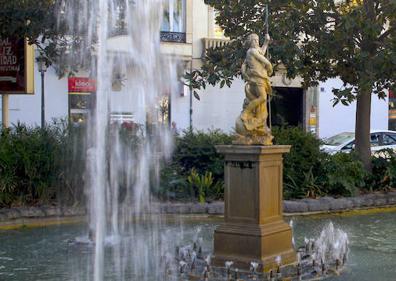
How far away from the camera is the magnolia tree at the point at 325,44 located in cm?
1364

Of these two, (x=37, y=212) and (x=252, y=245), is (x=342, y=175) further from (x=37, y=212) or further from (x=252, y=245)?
(x=252, y=245)

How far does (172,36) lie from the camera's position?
27188 millimetres

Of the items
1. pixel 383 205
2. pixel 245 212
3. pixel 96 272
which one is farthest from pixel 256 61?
pixel 383 205

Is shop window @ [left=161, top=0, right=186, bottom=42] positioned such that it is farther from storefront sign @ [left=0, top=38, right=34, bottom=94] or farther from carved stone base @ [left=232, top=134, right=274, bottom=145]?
carved stone base @ [left=232, top=134, right=274, bottom=145]

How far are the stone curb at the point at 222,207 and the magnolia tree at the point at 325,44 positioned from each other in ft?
5.23

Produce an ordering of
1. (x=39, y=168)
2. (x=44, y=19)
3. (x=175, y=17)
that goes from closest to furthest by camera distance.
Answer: (x=39, y=168) < (x=44, y=19) < (x=175, y=17)

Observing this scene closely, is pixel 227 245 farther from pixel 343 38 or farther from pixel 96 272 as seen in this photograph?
pixel 343 38

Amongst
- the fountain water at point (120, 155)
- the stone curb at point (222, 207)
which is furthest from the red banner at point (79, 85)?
the stone curb at point (222, 207)

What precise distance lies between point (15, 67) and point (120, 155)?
3.84 meters

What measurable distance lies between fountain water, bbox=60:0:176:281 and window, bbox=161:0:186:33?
1065 centimetres

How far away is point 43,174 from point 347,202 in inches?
230

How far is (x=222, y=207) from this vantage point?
504 inches

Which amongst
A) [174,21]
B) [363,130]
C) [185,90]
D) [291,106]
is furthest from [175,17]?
[363,130]

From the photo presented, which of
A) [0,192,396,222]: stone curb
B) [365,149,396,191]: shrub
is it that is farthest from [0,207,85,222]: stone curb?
[365,149,396,191]: shrub
